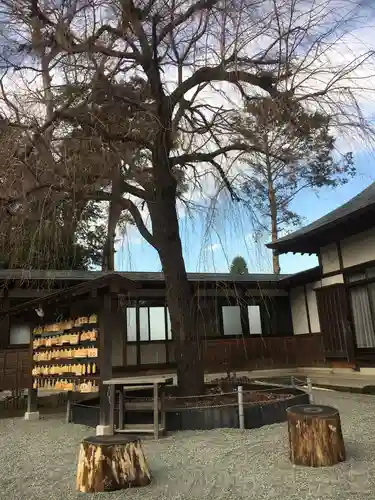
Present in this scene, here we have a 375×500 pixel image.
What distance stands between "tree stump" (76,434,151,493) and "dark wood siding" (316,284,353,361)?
931 cm

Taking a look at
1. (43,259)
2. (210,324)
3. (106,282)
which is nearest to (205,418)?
(106,282)

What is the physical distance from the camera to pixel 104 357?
A: 251 inches

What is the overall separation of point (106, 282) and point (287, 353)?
10011 mm

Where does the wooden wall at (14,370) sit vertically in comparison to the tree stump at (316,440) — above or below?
above

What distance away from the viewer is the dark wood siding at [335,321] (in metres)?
11.9

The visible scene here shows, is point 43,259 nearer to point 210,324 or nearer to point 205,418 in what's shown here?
point 205,418

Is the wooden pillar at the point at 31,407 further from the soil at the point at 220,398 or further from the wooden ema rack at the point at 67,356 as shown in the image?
the soil at the point at 220,398

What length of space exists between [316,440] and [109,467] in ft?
6.10

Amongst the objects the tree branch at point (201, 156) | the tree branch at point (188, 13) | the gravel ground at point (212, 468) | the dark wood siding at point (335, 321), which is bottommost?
the gravel ground at point (212, 468)

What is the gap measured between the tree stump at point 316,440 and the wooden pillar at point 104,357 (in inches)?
111

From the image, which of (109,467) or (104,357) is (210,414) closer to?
(104,357)

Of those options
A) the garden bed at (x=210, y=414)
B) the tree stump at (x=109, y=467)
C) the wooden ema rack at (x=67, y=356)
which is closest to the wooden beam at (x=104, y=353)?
the wooden ema rack at (x=67, y=356)

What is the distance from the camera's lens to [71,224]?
634cm

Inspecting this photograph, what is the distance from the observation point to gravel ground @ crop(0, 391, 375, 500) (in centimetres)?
Result: 354
